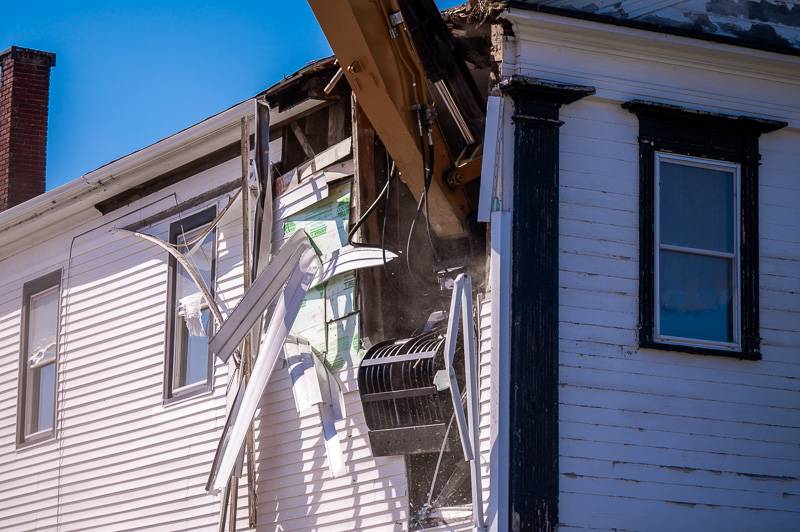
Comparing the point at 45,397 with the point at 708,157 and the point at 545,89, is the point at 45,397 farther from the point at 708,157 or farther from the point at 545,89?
the point at 708,157

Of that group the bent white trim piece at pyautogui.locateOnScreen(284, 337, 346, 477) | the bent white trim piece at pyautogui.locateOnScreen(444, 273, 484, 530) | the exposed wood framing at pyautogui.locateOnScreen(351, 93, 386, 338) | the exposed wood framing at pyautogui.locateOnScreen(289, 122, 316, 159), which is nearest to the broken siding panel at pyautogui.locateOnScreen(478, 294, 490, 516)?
the bent white trim piece at pyautogui.locateOnScreen(444, 273, 484, 530)

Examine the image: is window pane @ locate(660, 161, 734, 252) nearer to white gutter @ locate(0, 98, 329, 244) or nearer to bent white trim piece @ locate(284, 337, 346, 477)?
bent white trim piece @ locate(284, 337, 346, 477)

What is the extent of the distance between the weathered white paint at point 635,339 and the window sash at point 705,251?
16cm

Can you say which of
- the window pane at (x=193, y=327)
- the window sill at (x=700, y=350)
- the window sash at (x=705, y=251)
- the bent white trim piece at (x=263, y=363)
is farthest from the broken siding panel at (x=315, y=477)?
the window sash at (x=705, y=251)

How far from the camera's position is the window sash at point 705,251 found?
486 inches

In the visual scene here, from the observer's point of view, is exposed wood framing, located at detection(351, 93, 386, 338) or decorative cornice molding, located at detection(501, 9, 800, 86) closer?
decorative cornice molding, located at detection(501, 9, 800, 86)

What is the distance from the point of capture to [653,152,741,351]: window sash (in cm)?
1234

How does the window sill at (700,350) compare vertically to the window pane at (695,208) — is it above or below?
below

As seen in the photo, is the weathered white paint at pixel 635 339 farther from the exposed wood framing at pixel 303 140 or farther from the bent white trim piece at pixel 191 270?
the bent white trim piece at pixel 191 270

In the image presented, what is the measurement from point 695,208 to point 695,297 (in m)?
0.81

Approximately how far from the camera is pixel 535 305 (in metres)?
12.0

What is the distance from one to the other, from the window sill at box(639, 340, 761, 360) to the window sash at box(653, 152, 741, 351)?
0.22 feet

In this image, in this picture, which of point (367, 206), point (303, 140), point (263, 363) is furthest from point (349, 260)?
point (303, 140)

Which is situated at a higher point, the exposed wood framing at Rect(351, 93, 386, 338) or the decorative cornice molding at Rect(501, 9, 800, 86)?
the decorative cornice molding at Rect(501, 9, 800, 86)
